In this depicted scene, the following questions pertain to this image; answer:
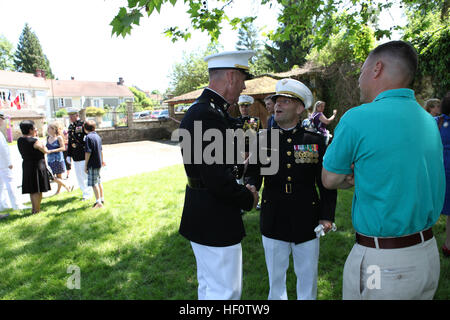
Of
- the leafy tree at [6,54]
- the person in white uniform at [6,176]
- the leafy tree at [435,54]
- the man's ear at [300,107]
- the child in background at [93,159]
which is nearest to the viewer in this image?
the man's ear at [300,107]

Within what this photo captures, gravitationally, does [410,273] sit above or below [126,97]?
below

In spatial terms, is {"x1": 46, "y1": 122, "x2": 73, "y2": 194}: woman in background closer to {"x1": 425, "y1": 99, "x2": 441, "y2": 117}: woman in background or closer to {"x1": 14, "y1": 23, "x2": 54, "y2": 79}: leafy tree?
{"x1": 425, "y1": 99, "x2": 441, "y2": 117}: woman in background

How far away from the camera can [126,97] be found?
2623 inches

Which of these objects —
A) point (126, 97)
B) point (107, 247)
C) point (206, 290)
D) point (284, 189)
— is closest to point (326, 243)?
point (284, 189)

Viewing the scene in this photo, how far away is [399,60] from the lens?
5.24 ft

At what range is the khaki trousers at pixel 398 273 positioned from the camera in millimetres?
1573

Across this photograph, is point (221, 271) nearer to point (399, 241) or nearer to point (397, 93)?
point (399, 241)

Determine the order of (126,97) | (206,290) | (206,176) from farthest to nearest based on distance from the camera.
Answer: (126,97) < (206,290) < (206,176)

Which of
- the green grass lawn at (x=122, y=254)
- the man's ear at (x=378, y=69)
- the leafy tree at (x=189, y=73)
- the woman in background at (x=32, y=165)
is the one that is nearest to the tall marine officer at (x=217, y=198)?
the man's ear at (x=378, y=69)

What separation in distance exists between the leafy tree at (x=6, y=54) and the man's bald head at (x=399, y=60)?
7444 centimetres

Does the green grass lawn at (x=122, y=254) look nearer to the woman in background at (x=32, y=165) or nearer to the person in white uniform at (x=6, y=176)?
the person in white uniform at (x=6, y=176)

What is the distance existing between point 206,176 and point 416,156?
1.23 m
